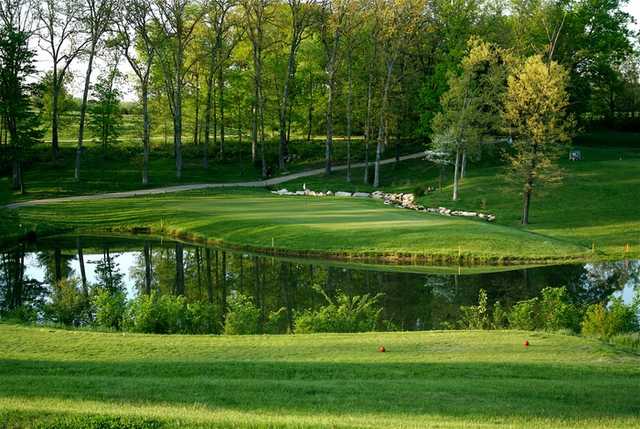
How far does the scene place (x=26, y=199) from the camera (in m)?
51.5

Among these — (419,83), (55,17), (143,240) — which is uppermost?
(55,17)

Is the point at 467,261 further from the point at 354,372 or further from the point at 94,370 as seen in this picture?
the point at 94,370

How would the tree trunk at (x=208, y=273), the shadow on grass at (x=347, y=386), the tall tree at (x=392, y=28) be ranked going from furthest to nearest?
the tall tree at (x=392, y=28), the tree trunk at (x=208, y=273), the shadow on grass at (x=347, y=386)

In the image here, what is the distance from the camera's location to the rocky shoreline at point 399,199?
45438 mm

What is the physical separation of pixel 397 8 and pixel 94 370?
49.0m

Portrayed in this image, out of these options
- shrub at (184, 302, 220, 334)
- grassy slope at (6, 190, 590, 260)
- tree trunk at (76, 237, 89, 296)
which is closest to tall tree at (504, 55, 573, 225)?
grassy slope at (6, 190, 590, 260)

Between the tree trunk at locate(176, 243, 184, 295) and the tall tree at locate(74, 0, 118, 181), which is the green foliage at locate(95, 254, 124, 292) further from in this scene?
the tall tree at locate(74, 0, 118, 181)

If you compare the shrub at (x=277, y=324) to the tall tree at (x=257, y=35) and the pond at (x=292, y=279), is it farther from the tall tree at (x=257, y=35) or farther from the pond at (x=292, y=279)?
the tall tree at (x=257, y=35)

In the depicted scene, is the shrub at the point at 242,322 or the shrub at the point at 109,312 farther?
the shrub at the point at 109,312

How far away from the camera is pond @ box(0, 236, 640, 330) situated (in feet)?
82.9

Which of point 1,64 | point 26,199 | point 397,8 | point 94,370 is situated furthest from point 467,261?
point 1,64

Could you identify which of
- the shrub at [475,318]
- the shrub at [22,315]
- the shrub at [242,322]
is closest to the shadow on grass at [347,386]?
the shrub at [242,322]

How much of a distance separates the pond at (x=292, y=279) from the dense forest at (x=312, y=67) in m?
19.9

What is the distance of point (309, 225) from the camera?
3875 centimetres
